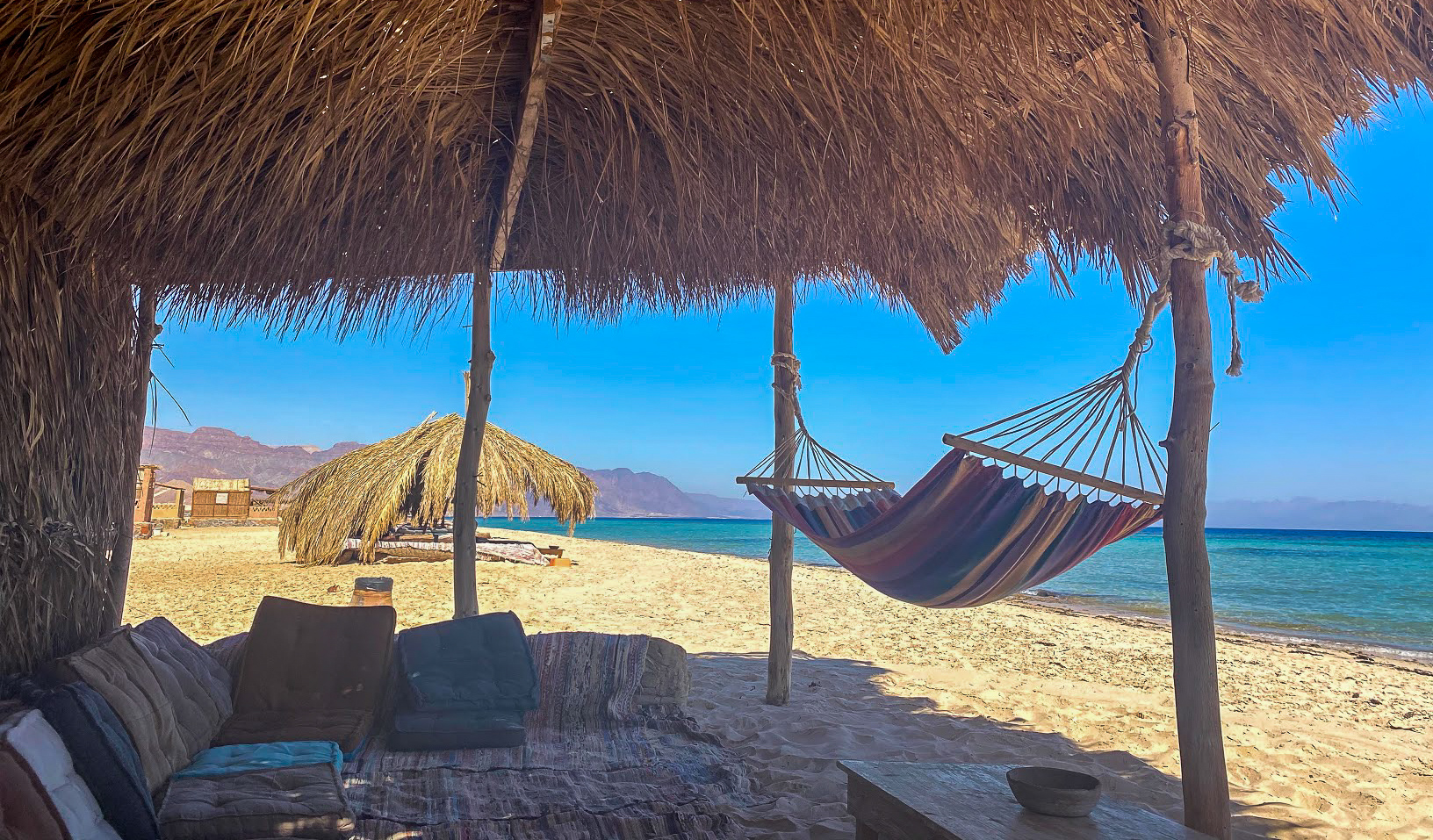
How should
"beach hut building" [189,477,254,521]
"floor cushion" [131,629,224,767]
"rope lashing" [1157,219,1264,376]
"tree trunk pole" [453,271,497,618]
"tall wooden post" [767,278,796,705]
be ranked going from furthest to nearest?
"beach hut building" [189,477,254,521] < "tall wooden post" [767,278,796,705] < "tree trunk pole" [453,271,497,618] < "floor cushion" [131,629,224,767] < "rope lashing" [1157,219,1264,376]

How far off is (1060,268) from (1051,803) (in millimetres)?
2092

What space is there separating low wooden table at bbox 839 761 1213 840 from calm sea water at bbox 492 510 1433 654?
8.13 m

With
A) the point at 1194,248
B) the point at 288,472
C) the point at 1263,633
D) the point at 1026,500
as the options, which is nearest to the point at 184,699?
the point at 1026,500

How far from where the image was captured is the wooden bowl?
56.2 inches

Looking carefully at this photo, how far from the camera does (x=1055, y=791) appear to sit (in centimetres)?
143

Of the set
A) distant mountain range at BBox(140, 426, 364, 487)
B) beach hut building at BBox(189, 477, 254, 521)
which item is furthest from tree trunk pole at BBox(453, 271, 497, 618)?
distant mountain range at BBox(140, 426, 364, 487)

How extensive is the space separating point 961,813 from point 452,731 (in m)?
1.64

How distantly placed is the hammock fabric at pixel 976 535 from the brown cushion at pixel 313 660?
1599mm

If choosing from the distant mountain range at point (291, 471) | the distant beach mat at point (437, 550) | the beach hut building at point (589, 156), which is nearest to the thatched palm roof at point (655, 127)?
the beach hut building at point (589, 156)

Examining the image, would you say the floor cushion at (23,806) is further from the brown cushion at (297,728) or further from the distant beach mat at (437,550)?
the distant beach mat at (437,550)

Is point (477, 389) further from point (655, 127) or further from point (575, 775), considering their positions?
point (575, 775)

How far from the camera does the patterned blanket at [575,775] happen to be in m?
1.97

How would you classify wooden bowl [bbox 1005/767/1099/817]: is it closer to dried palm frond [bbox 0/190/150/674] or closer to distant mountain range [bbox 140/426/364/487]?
dried palm frond [bbox 0/190/150/674]

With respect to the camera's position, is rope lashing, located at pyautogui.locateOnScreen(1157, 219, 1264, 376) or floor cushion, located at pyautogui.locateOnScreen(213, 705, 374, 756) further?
floor cushion, located at pyautogui.locateOnScreen(213, 705, 374, 756)
